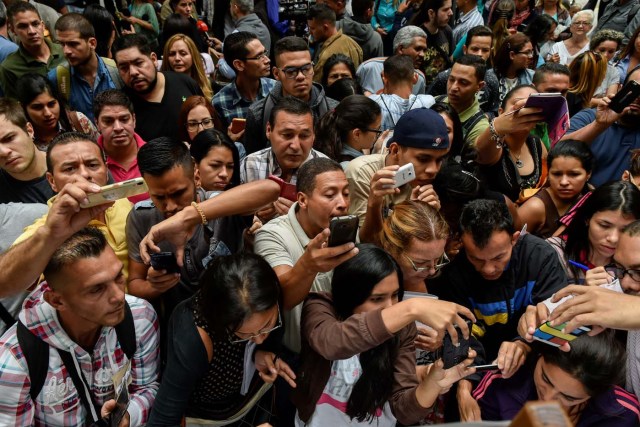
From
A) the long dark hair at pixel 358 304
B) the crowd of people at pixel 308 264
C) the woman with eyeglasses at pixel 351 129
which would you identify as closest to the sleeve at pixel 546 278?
the crowd of people at pixel 308 264

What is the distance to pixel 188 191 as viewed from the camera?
2623 mm

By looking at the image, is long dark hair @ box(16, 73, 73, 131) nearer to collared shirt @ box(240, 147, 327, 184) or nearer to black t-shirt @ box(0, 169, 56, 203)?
black t-shirt @ box(0, 169, 56, 203)

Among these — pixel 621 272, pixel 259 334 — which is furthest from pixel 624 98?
pixel 259 334

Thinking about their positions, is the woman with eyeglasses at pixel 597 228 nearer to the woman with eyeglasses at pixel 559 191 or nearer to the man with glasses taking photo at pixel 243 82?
the woman with eyeglasses at pixel 559 191

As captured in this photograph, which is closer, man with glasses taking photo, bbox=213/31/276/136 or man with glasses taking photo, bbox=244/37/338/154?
man with glasses taking photo, bbox=244/37/338/154

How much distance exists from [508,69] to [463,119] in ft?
5.39

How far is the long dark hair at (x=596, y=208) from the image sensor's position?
9.02 feet

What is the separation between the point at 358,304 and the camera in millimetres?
2154

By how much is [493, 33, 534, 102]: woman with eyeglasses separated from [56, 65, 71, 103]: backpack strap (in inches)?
146

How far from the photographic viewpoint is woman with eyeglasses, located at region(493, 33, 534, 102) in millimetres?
5406

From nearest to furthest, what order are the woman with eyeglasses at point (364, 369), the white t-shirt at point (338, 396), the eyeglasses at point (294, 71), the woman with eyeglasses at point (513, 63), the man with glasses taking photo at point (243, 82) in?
the woman with eyeglasses at point (364, 369) < the white t-shirt at point (338, 396) < the eyeglasses at point (294, 71) < the man with glasses taking photo at point (243, 82) < the woman with eyeglasses at point (513, 63)

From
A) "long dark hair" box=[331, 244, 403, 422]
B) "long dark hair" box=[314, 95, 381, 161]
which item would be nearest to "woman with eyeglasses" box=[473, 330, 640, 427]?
"long dark hair" box=[331, 244, 403, 422]

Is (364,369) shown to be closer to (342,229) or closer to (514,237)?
(342,229)

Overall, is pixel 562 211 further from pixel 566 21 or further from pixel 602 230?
pixel 566 21
